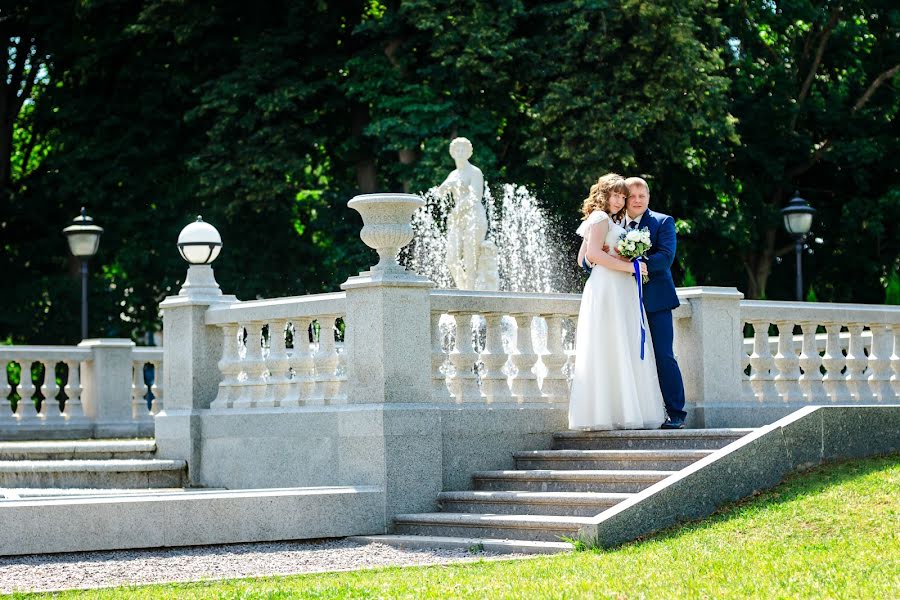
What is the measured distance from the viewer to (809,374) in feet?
46.8

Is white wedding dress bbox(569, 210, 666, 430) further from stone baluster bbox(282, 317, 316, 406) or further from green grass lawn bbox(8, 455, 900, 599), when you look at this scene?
stone baluster bbox(282, 317, 316, 406)

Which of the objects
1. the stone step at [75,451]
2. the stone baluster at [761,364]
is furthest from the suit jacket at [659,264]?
the stone step at [75,451]

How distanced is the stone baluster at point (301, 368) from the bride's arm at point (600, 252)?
249cm

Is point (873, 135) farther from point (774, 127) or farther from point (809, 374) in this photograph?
point (809, 374)

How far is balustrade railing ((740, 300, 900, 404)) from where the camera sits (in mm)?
13914

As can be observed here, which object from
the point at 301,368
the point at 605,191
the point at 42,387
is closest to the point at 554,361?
the point at 605,191

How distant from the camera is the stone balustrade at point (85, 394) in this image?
63.4ft

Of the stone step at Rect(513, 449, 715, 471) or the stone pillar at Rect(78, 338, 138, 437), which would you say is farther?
the stone pillar at Rect(78, 338, 138, 437)

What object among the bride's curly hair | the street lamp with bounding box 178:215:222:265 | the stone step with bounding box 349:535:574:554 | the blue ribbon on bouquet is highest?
the bride's curly hair

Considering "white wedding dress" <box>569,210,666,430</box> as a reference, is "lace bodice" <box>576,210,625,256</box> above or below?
above

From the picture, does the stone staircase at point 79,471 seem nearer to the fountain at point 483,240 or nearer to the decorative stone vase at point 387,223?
the decorative stone vase at point 387,223

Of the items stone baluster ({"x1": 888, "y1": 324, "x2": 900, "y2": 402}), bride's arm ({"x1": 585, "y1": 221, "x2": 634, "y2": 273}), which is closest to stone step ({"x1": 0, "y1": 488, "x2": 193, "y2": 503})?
bride's arm ({"x1": 585, "y1": 221, "x2": 634, "y2": 273})

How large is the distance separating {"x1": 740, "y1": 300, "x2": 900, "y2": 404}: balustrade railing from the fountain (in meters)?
5.25

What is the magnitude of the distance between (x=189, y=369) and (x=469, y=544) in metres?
4.73
